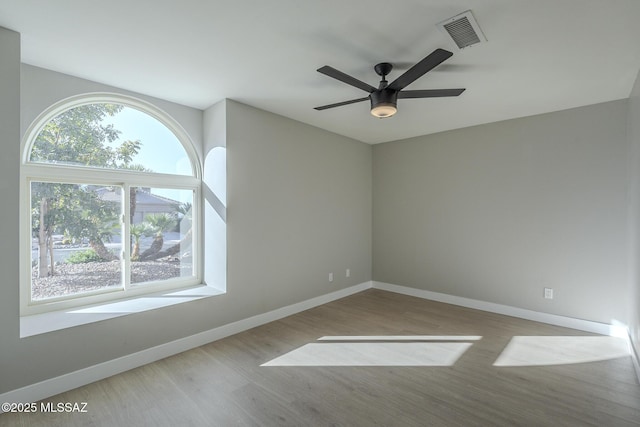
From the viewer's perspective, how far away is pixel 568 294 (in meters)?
3.43

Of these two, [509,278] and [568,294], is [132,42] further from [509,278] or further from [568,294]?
[568,294]

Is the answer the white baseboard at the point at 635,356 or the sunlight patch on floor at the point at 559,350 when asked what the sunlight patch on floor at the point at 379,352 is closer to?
the sunlight patch on floor at the point at 559,350

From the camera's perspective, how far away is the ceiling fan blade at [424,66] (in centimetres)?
175

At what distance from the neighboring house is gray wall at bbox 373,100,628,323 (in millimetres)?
3316

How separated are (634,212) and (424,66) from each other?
2457 millimetres

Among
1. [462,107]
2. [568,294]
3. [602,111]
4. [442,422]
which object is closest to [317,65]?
[462,107]

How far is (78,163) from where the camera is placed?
2.71 meters

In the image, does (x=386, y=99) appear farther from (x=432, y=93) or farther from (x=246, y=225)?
(x=246, y=225)

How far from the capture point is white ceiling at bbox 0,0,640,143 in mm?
1767

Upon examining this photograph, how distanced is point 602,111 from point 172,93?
4.56m

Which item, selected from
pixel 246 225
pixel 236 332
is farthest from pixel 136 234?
pixel 236 332

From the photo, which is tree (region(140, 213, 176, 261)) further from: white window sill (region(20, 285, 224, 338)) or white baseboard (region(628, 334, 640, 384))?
white baseboard (region(628, 334, 640, 384))

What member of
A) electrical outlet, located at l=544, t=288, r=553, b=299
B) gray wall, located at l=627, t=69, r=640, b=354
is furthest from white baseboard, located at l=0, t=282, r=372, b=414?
gray wall, located at l=627, t=69, r=640, b=354

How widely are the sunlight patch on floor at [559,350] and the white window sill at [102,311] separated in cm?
294
